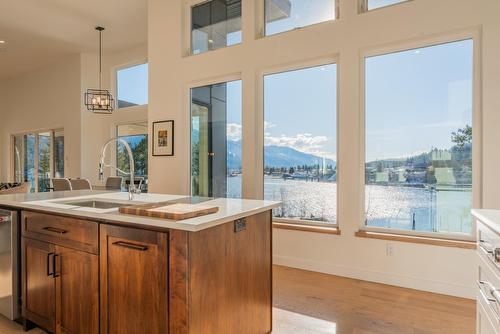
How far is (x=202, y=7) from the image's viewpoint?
455 cm

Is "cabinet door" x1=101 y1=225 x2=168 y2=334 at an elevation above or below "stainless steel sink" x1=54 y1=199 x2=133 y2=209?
below

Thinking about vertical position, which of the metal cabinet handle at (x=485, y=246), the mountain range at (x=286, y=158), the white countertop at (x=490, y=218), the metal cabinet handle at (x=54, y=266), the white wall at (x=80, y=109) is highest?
the white wall at (x=80, y=109)

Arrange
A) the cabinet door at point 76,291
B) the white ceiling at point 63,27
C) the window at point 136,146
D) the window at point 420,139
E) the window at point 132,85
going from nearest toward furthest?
the cabinet door at point 76,291, the window at point 420,139, the white ceiling at point 63,27, the window at point 136,146, the window at point 132,85

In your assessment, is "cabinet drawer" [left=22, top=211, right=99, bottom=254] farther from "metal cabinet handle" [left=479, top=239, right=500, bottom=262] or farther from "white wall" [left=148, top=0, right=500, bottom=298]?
"white wall" [left=148, top=0, right=500, bottom=298]

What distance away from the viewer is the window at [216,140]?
425cm

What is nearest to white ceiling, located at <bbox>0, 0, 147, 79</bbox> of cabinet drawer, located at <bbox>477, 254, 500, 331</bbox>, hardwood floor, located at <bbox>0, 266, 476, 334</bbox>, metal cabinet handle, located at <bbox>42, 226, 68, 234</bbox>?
metal cabinet handle, located at <bbox>42, 226, 68, 234</bbox>

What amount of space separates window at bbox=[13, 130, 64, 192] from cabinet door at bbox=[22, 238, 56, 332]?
5.97 m

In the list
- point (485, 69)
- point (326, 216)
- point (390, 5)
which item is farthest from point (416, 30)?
point (326, 216)

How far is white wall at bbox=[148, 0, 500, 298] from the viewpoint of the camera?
269cm

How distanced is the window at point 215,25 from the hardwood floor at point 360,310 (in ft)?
10.3

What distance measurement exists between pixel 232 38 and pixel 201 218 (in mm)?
3306

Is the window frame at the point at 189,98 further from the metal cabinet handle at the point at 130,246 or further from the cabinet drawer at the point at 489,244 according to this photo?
the cabinet drawer at the point at 489,244

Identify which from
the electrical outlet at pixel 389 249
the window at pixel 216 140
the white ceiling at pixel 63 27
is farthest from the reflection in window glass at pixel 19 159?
the electrical outlet at pixel 389 249

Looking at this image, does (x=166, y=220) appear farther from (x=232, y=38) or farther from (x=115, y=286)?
(x=232, y=38)
